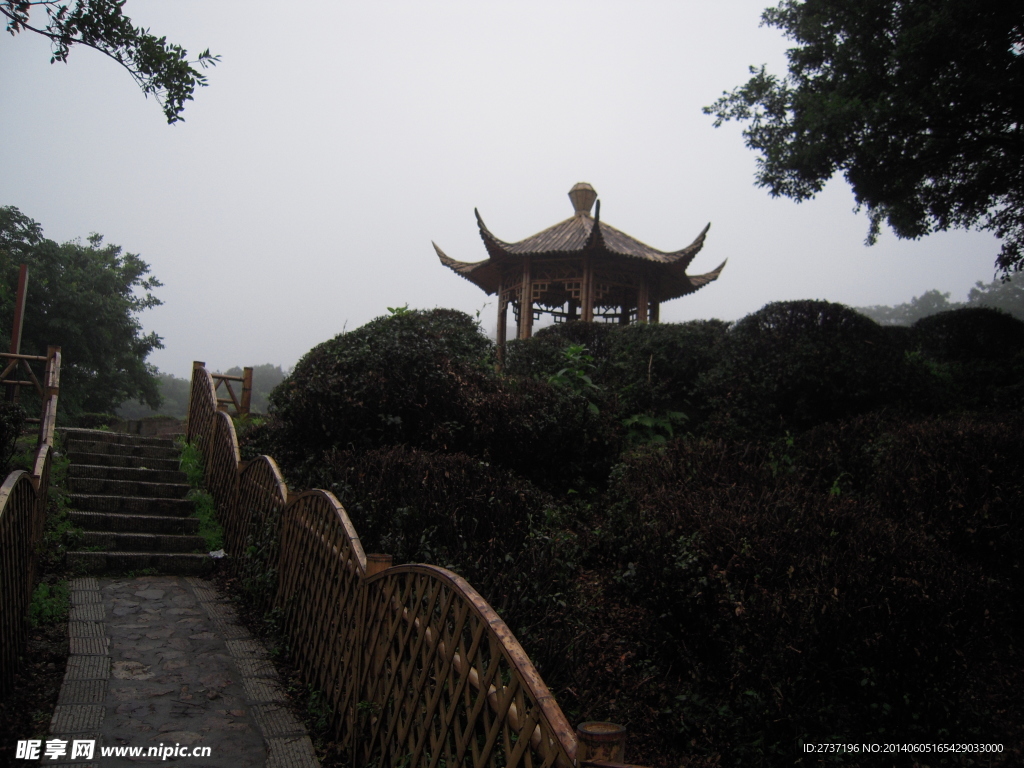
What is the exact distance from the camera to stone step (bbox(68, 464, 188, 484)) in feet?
25.3

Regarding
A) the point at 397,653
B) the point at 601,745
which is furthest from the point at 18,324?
the point at 601,745

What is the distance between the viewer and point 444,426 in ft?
23.0

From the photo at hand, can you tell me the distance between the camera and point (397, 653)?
297 cm

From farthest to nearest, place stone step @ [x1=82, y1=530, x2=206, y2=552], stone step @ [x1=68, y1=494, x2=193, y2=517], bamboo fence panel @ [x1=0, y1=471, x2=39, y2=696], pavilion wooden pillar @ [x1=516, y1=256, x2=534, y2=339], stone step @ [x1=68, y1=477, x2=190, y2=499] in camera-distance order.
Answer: pavilion wooden pillar @ [x1=516, y1=256, x2=534, y2=339] < stone step @ [x1=68, y1=477, x2=190, y2=499] < stone step @ [x1=68, y1=494, x2=193, y2=517] < stone step @ [x1=82, y1=530, x2=206, y2=552] < bamboo fence panel @ [x1=0, y1=471, x2=39, y2=696]

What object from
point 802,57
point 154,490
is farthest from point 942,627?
point 802,57

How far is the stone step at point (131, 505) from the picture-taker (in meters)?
7.01

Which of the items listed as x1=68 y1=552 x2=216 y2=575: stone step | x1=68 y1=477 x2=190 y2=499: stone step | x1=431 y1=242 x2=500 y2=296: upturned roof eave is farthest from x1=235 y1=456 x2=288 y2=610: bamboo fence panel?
x1=431 y1=242 x2=500 y2=296: upturned roof eave

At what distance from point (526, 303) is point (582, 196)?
397 centimetres

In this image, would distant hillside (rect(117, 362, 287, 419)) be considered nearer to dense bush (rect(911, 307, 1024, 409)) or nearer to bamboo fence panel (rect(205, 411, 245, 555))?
bamboo fence panel (rect(205, 411, 245, 555))

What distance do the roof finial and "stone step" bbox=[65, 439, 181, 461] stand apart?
11.7 m

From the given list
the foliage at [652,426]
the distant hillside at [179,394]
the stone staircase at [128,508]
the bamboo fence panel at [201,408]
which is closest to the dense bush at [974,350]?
the foliage at [652,426]

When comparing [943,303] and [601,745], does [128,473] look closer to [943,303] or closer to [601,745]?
[601,745]

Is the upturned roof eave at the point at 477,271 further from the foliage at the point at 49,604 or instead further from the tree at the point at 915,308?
the tree at the point at 915,308

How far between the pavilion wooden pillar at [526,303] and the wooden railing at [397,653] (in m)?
10.0
